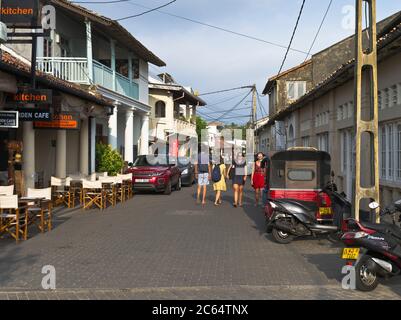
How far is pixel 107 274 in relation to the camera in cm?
706

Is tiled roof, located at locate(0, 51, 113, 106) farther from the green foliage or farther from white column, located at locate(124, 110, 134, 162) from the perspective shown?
white column, located at locate(124, 110, 134, 162)

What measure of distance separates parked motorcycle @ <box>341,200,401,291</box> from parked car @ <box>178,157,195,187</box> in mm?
19631

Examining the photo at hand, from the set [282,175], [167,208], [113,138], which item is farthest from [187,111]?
[282,175]

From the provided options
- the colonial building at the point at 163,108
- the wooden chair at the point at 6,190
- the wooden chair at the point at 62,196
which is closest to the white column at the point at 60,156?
the wooden chair at the point at 62,196

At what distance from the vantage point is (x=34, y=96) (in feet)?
37.0

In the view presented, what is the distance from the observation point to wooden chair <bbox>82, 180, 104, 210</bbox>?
14.7m

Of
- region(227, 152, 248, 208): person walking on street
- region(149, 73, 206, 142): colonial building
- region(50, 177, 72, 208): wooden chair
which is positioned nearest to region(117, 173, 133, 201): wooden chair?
region(50, 177, 72, 208): wooden chair

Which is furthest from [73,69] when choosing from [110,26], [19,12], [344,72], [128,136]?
[344,72]

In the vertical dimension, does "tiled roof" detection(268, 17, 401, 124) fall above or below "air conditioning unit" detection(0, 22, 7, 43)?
below

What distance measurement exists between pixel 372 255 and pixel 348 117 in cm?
917

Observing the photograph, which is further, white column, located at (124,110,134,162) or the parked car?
the parked car

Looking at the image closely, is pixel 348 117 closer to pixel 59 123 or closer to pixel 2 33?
pixel 59 123

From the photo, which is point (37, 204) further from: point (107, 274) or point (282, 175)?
point (282, 175)

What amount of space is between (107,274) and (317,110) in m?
14.5
